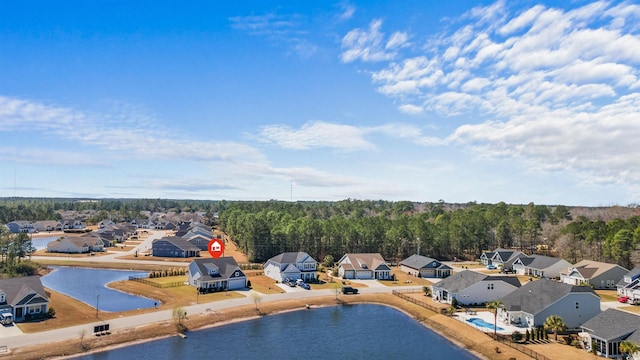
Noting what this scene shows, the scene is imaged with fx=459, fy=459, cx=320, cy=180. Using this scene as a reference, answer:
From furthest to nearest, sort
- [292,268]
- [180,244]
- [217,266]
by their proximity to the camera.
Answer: [180,244] < [292,268] < [217,266]

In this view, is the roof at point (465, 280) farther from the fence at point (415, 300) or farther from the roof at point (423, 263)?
the roof at point (423, 263)

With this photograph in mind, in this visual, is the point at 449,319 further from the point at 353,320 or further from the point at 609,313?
the point at 609,313

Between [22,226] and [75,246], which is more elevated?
[22,226]

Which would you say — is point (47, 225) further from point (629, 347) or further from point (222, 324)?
point (629, 347)

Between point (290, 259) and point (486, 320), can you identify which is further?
point (290, 259)

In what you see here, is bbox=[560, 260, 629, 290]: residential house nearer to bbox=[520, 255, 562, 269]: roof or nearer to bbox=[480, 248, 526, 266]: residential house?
bbox=[520, 255, 562, 269]: roof

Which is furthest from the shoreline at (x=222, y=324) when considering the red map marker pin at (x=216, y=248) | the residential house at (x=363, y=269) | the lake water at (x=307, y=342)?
the red map marker pin at (x=216, y=248)

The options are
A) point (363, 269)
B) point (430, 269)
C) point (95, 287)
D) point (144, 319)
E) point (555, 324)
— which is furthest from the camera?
point (430, 269)

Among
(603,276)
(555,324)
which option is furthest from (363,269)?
(603,276)
